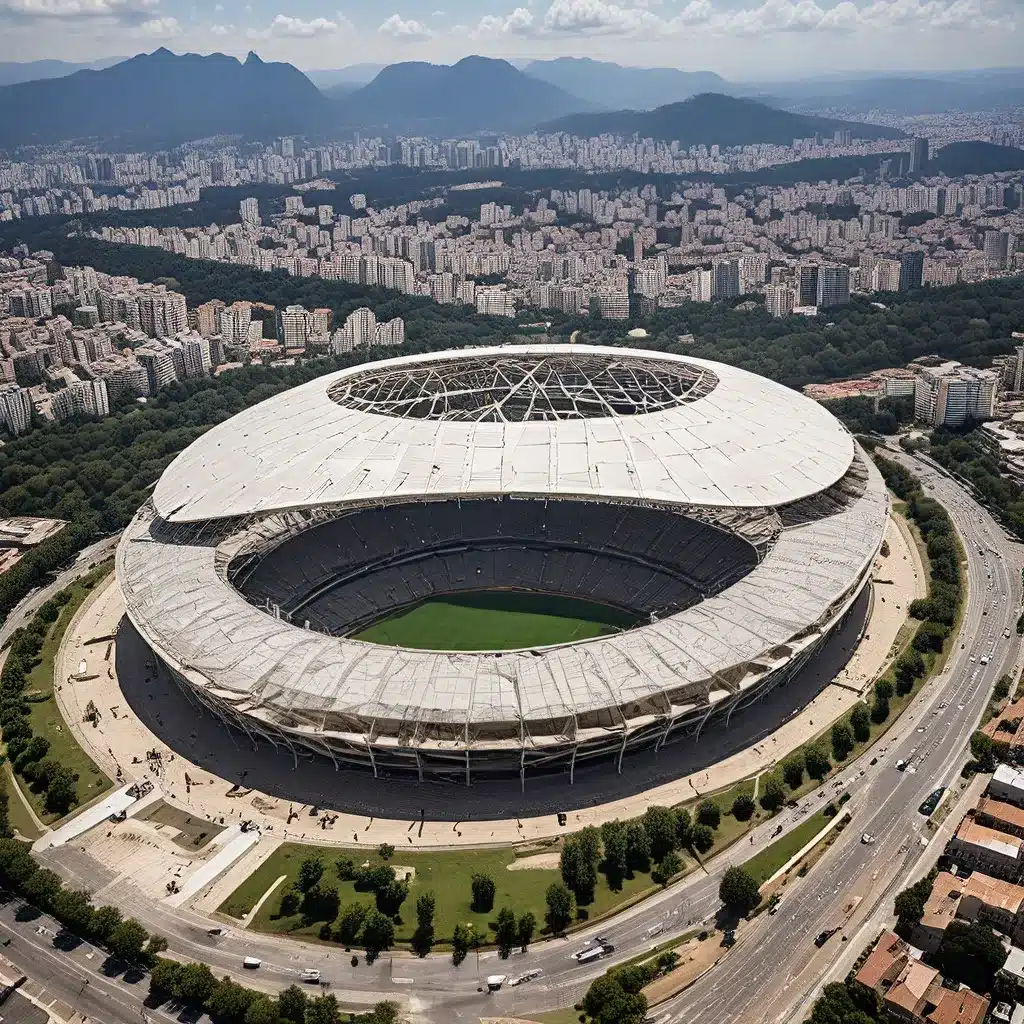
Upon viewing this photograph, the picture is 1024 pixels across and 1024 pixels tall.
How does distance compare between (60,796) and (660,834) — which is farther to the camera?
(60,796)

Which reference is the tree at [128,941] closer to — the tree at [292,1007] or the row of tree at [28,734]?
the tree at [292,1007]

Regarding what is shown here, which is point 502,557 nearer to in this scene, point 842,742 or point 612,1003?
point 842,742

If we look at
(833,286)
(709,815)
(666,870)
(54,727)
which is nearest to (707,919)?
(666,870)

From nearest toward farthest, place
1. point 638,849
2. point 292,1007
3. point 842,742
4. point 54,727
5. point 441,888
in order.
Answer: point 292,1007 < point 441,888 < point 638,849 < point 842,742 < point 54,727

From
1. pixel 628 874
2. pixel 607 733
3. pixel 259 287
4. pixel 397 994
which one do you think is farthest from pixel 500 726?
pixel 259 287

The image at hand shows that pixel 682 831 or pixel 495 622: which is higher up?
pixel 495 622

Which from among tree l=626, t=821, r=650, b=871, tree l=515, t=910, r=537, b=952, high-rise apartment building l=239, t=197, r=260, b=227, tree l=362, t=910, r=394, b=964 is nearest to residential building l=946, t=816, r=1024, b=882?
tree l=626, t=821, r=650, b=871

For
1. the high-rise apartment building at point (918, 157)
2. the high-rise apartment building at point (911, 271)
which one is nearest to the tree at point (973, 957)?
the high-rise apartment building at point (911, 271)
